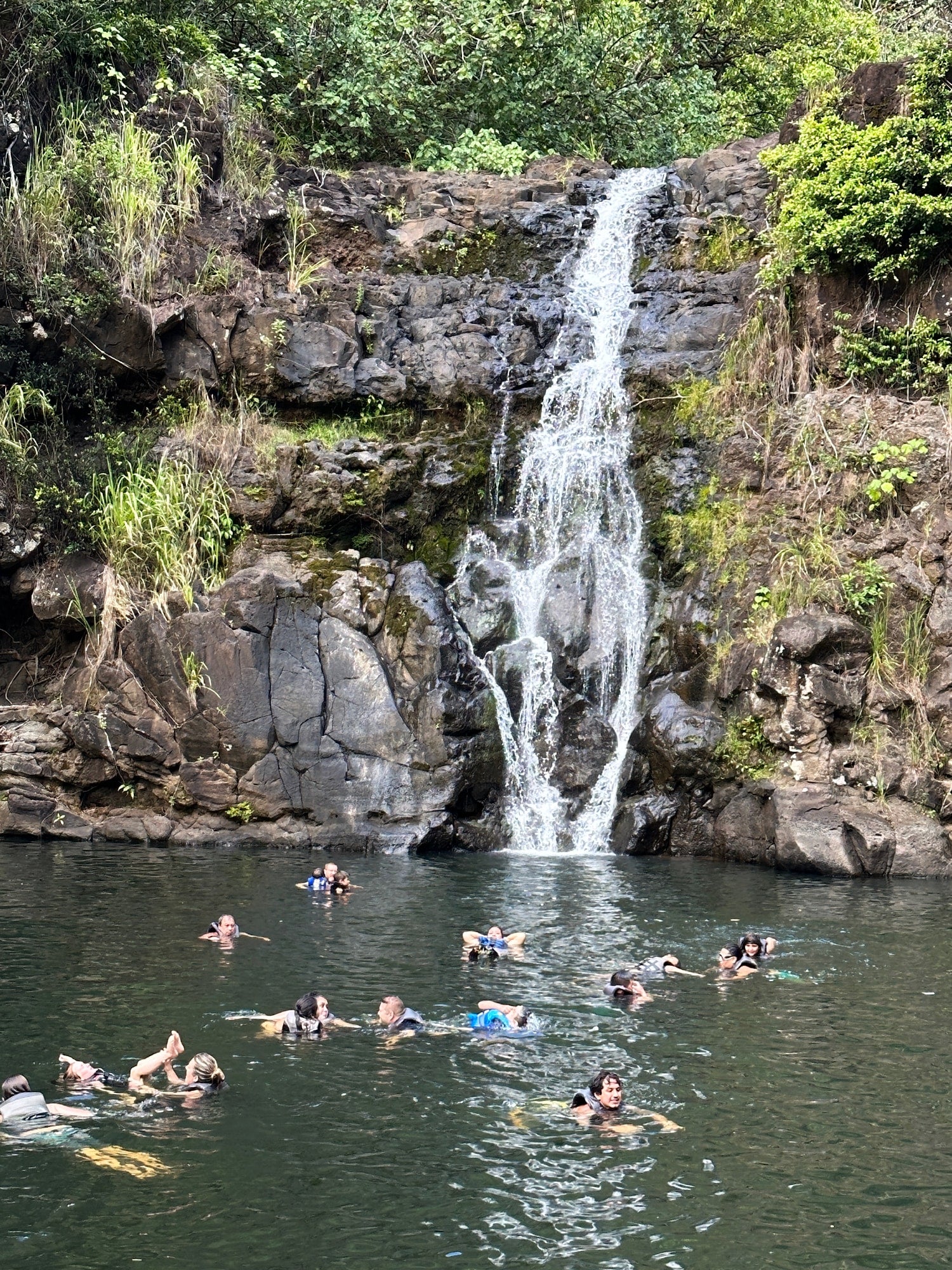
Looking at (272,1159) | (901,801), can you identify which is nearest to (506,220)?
(901,801)

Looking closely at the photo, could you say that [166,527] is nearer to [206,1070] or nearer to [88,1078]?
[88,1078]

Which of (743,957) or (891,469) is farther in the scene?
(891,469)

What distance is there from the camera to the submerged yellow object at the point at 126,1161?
757cm

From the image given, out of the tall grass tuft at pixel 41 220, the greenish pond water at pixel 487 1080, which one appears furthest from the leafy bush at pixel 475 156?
the greenish pond water at pixel 487 1080

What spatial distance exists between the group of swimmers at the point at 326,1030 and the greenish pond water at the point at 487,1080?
0.14m

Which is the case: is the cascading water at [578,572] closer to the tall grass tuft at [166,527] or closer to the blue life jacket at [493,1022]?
the tall grass tuft at [166,527]

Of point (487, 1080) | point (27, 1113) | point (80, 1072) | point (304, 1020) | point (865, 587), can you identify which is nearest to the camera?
point (27, 1113)

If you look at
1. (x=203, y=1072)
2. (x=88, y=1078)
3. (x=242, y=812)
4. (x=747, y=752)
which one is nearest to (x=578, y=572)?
(x=747, y=752)

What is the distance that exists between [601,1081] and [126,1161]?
2872 mm

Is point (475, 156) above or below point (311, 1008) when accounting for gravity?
above

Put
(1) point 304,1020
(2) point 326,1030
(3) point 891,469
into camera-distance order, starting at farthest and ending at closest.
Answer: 1. (3) point 891,469
2. (2) point 326,1030
3. (1) point 304,1020

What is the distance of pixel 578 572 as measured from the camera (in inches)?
774

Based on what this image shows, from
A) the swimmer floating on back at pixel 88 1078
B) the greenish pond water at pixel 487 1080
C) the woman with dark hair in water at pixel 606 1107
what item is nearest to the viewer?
the greenish pond water at pixel 487 1080

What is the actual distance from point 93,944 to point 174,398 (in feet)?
38.3
